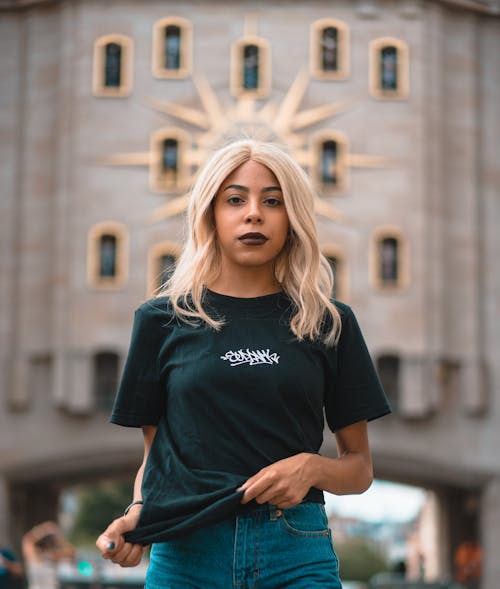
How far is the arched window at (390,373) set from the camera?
28.2 m

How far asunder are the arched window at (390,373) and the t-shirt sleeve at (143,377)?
25.3 m

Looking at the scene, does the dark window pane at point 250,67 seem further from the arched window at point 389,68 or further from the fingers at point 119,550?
the fingers at point 119,550

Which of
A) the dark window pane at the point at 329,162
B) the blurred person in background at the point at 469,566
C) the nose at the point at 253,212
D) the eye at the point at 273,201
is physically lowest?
the blurred person in background at the point at 469,566

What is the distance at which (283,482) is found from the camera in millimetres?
2852

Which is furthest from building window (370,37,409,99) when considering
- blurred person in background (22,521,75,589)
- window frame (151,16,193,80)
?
Answer: blurred person in background (22,521,75,589)

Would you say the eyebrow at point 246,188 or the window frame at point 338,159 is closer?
the eyebrow at point 246,188

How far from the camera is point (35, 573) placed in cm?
1422

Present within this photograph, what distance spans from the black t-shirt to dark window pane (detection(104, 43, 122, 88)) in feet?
88.0

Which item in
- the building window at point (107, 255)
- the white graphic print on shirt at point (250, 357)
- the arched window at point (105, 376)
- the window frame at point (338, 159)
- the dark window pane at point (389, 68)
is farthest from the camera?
the dark window pane at point (389, 68)

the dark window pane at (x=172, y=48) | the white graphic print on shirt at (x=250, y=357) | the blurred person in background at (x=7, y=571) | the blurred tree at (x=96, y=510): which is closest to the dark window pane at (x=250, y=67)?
the dark window pane at (x=172, y=48)

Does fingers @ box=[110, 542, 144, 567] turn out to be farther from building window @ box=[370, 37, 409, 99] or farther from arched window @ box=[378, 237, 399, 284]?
building window @ box=[370, 37, 409, 99]

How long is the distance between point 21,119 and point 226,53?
4646mm

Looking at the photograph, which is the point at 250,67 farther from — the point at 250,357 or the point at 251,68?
the point at 250,357

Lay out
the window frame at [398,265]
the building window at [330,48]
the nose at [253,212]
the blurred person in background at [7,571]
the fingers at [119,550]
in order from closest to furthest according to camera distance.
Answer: the fingers at [119,550], the nose at [253,212], the blurred person in background at [7,571], the window frame at [398,265], the building window at [330,48]
